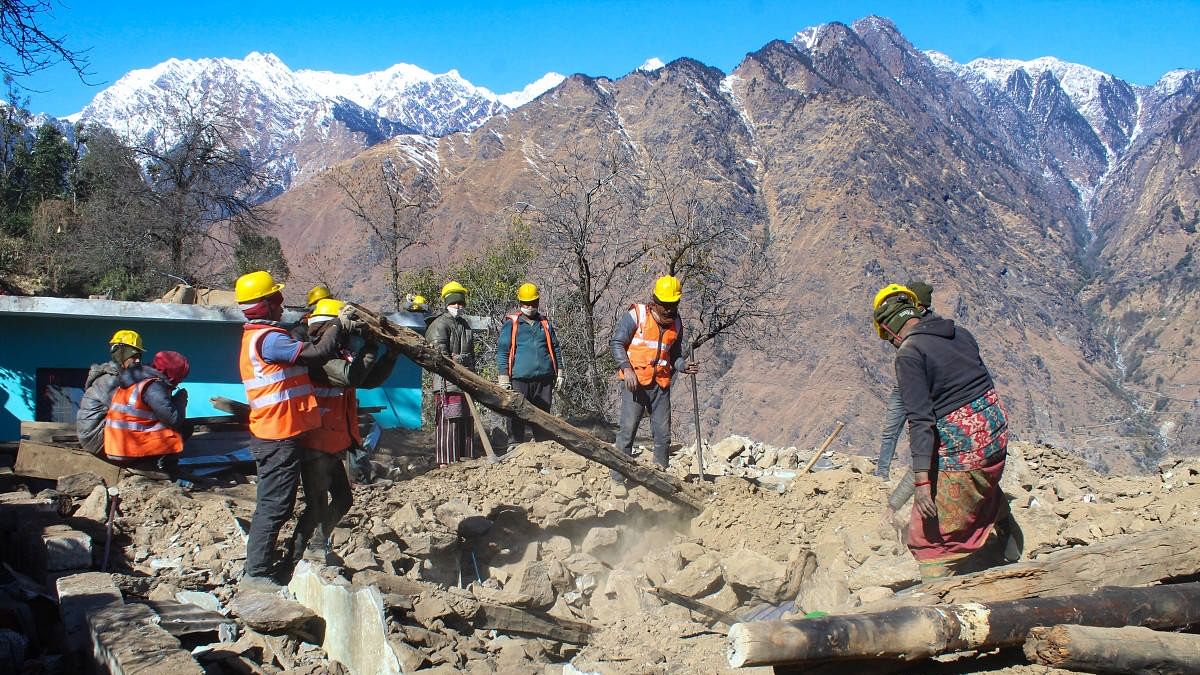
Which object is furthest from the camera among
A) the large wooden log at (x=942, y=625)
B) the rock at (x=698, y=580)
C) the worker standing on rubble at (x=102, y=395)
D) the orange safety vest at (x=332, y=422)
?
the worker standing on rubble at (x=102, y=395)

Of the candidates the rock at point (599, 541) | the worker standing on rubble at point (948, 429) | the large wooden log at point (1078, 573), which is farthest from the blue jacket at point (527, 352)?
the large wooden log at point (1078, 573)

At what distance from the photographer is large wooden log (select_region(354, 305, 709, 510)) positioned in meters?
5.02

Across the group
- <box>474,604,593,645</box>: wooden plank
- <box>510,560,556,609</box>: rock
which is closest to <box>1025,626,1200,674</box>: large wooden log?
<box>474,604,593,645</box>: wooden plank

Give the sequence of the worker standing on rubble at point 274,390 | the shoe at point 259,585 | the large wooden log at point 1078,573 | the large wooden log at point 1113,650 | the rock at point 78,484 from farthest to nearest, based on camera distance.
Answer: the rock at point 78,484 → the shoe at point 259,585 → the worker standing on rubble at point 274,390 → the large wooden log at point 1078,573 → the large wooden log at point 1113,650

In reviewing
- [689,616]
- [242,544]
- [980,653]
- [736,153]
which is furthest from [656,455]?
[736,153]

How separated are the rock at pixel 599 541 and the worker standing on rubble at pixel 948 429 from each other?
2.63 m

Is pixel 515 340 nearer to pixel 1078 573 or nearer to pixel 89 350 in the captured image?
pixel 1078 573

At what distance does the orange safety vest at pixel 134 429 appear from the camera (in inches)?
278

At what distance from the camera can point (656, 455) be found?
705 centimetres

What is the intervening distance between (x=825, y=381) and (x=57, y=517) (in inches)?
1715

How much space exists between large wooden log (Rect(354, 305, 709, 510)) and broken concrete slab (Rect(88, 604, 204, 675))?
6.14ft

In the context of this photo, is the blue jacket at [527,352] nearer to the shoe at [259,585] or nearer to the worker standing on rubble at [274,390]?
the worker standing on rubble at [274,390]

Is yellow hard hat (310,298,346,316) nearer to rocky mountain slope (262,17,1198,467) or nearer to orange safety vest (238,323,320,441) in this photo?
orange safety vest (238,323,320,441)

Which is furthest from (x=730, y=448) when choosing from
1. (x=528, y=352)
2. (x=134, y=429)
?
(x=134, y=429)
